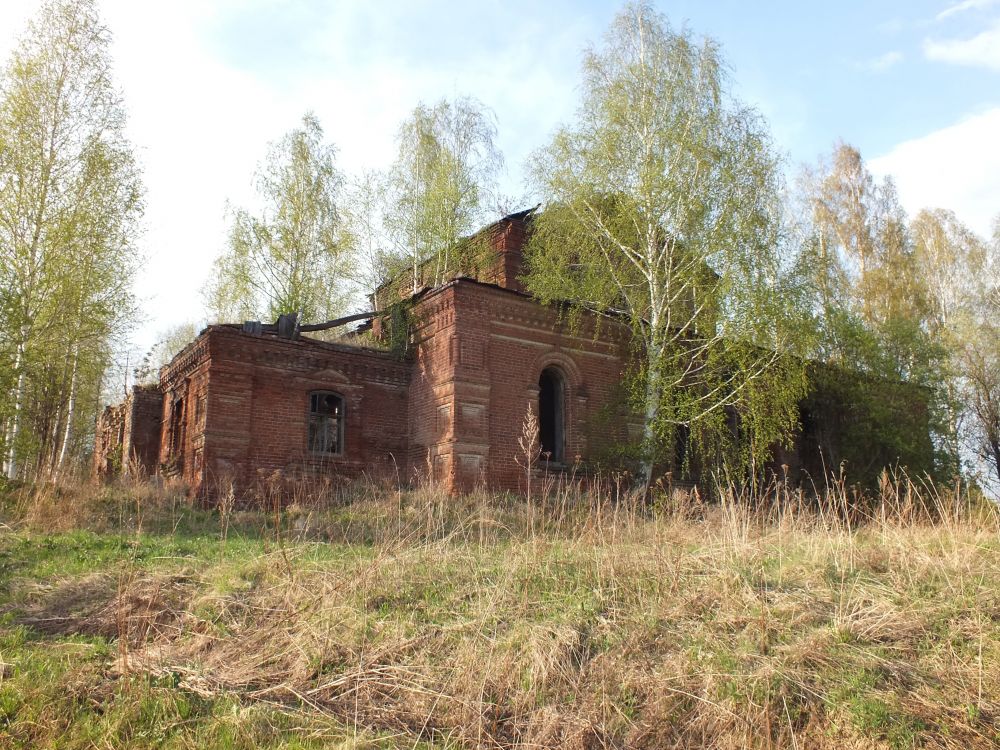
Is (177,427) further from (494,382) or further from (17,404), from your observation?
(494,382)

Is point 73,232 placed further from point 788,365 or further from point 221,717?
point 788,365

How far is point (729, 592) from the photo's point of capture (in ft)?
21.6

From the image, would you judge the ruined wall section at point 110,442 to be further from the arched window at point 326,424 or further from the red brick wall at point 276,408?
the arched window at point 326,424

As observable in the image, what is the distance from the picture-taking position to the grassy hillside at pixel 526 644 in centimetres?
497

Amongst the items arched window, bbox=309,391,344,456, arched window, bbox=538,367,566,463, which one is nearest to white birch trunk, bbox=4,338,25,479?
arched window, bbox=309,391,344,456

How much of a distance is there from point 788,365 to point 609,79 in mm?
7318

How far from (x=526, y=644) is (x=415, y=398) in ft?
38.7

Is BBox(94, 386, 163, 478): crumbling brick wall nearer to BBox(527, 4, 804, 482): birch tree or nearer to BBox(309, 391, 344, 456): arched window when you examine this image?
BBox(309, 391, 344, 456): arched window

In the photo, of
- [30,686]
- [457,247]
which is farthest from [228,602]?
[457,247]

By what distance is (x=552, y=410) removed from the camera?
17.8 metres

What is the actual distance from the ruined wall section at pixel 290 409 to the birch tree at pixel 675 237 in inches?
172

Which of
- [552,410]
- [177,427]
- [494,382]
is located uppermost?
[494,382]

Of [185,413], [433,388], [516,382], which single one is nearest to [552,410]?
[516,382]

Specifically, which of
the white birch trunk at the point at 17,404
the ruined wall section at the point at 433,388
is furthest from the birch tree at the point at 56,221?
the ruined wall section at the point at 433,388
